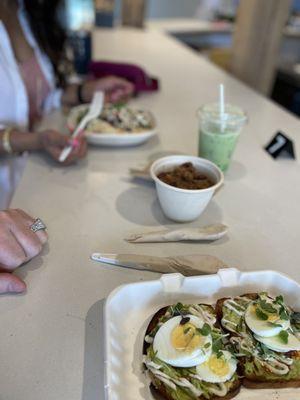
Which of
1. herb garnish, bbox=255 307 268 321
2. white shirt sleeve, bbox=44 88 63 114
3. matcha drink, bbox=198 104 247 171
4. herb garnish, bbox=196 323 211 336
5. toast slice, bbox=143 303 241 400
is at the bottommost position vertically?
white shirt sleeve, bbox=44 88 63 114

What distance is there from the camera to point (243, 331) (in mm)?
517

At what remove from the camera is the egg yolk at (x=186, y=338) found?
48 centimetres

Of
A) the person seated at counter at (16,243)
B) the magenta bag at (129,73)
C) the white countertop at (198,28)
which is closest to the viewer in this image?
the person seated at counter at (16,243)

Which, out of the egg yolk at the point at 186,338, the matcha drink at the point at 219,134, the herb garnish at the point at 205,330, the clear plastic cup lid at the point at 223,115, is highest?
the clear plastic cup lid at the point at 223,115

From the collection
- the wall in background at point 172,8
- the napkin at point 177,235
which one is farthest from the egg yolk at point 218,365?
the wall in background at point 172,8

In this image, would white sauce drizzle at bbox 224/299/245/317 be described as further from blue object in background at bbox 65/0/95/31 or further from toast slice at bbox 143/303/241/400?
blue object in background at bbox 65/0/95/31

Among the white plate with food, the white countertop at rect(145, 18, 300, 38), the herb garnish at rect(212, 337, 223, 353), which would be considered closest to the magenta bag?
the white plate with food

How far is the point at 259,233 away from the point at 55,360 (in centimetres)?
49

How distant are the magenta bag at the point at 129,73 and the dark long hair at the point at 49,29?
16 cm

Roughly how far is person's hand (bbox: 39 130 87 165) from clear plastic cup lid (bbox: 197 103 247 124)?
0.34m

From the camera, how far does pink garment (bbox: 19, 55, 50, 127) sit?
130 centimetres

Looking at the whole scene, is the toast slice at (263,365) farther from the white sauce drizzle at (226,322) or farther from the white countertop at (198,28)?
the white countertop at (198,28)

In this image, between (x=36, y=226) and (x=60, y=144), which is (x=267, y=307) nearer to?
(x=36, y=226)

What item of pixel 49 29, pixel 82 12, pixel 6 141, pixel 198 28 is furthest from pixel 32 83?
pixel 198 28
